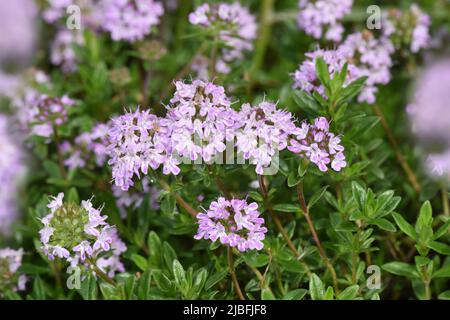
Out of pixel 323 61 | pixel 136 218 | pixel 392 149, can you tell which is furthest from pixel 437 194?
pixel 136 218

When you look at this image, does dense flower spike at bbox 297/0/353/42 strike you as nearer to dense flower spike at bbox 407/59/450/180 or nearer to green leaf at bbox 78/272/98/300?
dense flower spike at bbox 407/59/450/180

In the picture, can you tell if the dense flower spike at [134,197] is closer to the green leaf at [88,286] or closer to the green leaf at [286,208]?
the green leaf at [88,286]

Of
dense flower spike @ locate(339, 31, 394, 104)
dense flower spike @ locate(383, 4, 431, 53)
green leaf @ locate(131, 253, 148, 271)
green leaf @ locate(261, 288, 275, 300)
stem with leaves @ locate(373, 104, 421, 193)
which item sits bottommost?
green leaf @ locate(261, 288, 275, 300)

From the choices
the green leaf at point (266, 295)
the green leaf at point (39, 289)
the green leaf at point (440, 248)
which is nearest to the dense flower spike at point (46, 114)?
the green leaf at point (39, 289)

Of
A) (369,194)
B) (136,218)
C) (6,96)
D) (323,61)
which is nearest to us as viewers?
(369,194)

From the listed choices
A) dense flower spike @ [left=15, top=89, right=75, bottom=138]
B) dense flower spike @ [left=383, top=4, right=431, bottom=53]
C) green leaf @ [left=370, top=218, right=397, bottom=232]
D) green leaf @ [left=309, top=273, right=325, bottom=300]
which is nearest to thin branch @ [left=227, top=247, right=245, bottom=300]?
green leaf @ [left=309, top=273, right=325, bottom=300]

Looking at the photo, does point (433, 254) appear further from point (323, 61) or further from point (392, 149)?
point (323, 61)

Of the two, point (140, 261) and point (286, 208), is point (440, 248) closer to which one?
point (286, 208)
